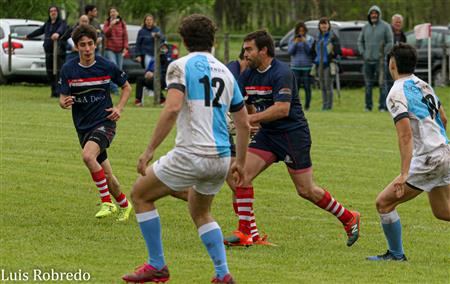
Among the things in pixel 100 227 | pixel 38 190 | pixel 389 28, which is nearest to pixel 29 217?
pixel 100 227

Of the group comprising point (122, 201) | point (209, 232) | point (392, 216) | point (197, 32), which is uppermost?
point (197, 32)

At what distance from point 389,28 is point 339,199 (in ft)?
39.6

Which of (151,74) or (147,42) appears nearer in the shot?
(151,74)

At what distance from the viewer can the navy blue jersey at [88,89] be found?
11508 mm

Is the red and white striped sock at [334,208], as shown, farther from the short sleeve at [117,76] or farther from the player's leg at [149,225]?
the player's leg at [149,225]

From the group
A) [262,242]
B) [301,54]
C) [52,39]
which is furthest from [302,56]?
[262,242]

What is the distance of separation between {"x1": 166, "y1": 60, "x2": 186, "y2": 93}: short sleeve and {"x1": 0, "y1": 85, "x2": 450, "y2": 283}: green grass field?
4.90 ft

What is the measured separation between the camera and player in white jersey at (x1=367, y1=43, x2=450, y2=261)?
365 inches

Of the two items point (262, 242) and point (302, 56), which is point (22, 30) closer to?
point (302, 56)

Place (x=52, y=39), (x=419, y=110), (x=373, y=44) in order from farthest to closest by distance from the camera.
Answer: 1. (x=52, y=39)
2. (x=373, y=44)
3. (x=419, y=110)

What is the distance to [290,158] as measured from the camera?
10242 mm

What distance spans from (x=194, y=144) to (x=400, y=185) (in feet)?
6.82

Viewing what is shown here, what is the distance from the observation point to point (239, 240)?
1030 cm

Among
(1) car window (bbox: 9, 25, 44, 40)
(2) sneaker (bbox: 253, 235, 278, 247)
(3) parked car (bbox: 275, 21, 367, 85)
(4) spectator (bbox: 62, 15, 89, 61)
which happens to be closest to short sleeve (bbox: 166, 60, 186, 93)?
(2) sneaker (bbox: 253, 235, 278, 247)
